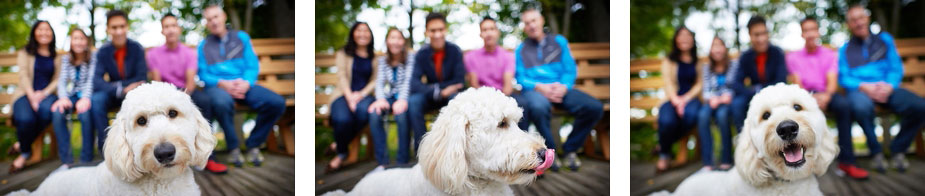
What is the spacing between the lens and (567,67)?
3.65 m

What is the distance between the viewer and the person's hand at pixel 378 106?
366cm

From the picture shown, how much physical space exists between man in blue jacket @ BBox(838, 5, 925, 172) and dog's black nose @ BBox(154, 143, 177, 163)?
9.24 ft

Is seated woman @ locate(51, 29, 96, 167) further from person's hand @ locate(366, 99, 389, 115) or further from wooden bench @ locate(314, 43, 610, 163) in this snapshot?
person's hand @ locate(366, 99, 389, 115)

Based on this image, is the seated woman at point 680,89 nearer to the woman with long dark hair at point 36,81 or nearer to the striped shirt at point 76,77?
the striped shirt at point 76,77

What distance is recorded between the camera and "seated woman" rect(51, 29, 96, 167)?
354 cm

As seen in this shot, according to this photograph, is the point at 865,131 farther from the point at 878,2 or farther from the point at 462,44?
the point at 462,44

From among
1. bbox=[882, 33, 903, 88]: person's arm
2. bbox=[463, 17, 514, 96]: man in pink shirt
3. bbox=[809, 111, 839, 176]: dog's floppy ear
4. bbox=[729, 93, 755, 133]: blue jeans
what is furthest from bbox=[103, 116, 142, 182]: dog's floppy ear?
bbox=[882, 33, 903, 88]: person's arm

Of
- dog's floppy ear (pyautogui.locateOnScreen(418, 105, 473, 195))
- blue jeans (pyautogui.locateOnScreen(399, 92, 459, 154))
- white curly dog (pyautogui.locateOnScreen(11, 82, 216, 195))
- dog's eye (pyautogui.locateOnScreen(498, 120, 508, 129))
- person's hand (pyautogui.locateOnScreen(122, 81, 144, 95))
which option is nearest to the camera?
dog's floppy ear (pyautogui.locateOnScreen(418, 105, 473, 195))

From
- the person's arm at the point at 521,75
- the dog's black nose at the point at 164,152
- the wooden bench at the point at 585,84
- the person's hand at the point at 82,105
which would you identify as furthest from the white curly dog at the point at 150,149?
the person's arm at the point at 521,75

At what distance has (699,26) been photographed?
367 cm

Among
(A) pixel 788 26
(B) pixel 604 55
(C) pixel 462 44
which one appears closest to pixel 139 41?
(C) pixel 462 44

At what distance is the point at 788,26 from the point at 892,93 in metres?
0.52

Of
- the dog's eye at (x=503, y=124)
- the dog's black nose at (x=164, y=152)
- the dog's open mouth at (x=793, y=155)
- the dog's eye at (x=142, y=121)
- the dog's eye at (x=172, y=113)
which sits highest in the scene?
the dog's eye at (x=172, y=113)

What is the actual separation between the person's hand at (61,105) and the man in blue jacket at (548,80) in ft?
Result: 6.45
